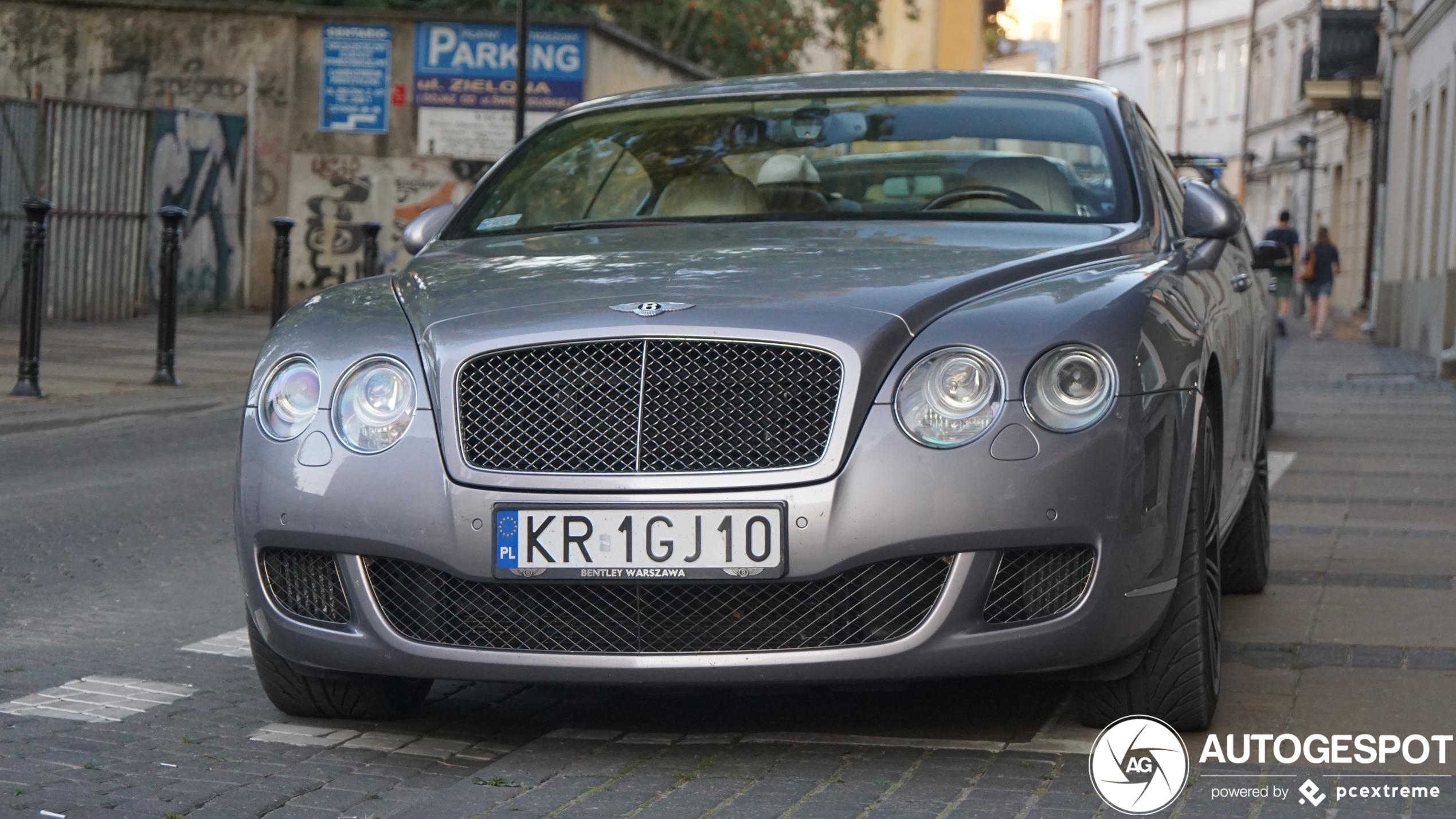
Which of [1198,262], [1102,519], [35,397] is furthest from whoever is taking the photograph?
[35,397]

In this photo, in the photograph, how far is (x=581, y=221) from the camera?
5105 mm

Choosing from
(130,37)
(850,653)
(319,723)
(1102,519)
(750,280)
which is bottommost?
(319,723)

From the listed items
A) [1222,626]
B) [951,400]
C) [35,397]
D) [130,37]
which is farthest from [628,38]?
[951,400]

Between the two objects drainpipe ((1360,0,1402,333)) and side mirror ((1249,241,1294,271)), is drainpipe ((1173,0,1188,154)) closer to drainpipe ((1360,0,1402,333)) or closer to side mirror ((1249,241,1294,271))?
drainpipe ((1360,0,1402,333))

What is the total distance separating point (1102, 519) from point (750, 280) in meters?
0.85

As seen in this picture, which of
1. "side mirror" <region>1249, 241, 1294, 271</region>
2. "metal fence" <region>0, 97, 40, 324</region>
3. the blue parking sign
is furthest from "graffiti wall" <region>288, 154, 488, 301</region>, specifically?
"side mirror" <region>1249, 241, 1294, 271</region>

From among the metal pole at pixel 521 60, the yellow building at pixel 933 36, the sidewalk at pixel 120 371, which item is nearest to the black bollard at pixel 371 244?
the sidewalk at pixel 120 371

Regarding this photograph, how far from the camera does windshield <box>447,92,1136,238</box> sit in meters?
4.94

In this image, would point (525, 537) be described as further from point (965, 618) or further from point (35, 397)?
point (35, 397)

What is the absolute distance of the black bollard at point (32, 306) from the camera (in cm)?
1205

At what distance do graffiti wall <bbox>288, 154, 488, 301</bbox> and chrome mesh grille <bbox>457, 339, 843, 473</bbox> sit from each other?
19.7 meters

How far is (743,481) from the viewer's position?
3.69 meters

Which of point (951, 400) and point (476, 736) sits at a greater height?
point (951, 400)

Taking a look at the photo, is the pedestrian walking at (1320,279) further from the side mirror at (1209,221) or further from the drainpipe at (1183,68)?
the drainpipe at (1183,68)
